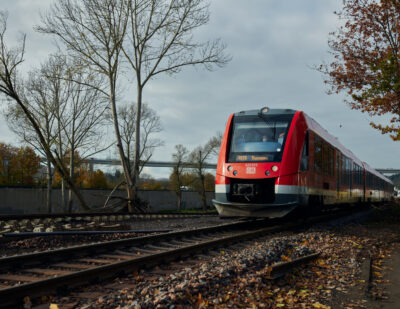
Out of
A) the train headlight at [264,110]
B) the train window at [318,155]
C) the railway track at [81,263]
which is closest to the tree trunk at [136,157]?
the train headlight at [264,110]

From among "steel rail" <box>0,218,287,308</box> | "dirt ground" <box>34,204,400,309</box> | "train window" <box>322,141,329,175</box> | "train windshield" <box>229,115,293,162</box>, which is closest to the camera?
"steel rail" <box>0,218,287,308</box>

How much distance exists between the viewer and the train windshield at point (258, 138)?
10508 mm

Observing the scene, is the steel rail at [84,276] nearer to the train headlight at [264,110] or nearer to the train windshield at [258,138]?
the train windshield at [258,138]

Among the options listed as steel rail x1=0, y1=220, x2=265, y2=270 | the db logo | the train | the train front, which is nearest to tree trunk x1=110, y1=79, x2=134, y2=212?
the train

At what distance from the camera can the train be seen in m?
10.2

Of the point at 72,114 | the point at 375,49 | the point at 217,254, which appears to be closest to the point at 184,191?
the point at 72,114

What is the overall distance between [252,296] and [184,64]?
54.2 feet

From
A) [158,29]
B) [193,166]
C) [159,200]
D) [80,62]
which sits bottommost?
[159,200]

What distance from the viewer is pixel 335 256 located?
726 cm

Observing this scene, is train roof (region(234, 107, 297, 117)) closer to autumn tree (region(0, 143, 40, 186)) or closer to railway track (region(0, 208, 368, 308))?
railway track (region(0, 208, 368, 308))

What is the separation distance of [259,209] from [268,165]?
1.22 m

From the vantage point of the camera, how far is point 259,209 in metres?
10.3

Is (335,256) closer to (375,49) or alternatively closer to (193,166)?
(375,49)

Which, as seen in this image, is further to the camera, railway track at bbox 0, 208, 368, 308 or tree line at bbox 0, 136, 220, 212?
tree line at bbox 0, 136, 220, 212
